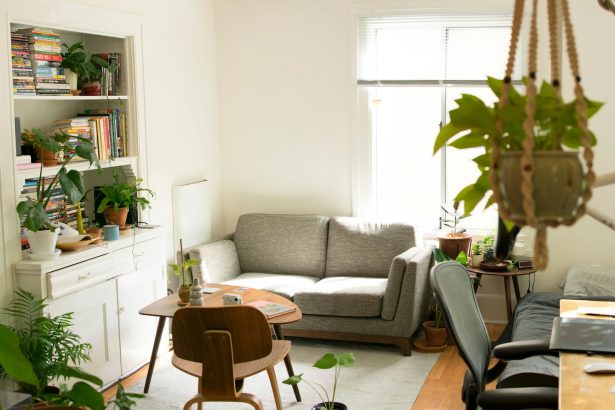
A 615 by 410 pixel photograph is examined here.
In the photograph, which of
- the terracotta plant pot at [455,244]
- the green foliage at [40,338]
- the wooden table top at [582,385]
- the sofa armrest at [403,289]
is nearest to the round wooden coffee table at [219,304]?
the green foliage at [40,338]

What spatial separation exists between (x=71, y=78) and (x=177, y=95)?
1261 mm

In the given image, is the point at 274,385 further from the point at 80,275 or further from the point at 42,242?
the point at 42,242

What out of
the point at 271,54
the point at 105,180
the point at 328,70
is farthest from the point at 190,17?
the point at 105,180

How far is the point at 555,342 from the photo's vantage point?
308 cm

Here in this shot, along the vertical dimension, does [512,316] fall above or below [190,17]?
below

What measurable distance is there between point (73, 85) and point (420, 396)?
269 cm

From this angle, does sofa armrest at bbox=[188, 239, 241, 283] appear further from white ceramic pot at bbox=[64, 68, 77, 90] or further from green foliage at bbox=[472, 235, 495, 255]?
green foliage at bbox=[472, 235, 495, 255]

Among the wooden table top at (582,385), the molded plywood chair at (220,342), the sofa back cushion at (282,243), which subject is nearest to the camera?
the wooden table top at (582,385)

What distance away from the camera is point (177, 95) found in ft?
19.9

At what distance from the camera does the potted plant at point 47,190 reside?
13.8 ft

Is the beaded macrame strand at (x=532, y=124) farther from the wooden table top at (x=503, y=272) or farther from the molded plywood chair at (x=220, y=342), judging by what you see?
the wooden table top at (x=503, y=272)

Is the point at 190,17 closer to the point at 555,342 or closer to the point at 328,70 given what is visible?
the point at 328,70

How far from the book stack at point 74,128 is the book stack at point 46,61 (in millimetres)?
179

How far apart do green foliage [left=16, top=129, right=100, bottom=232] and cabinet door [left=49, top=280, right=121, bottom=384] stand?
0.46 m
